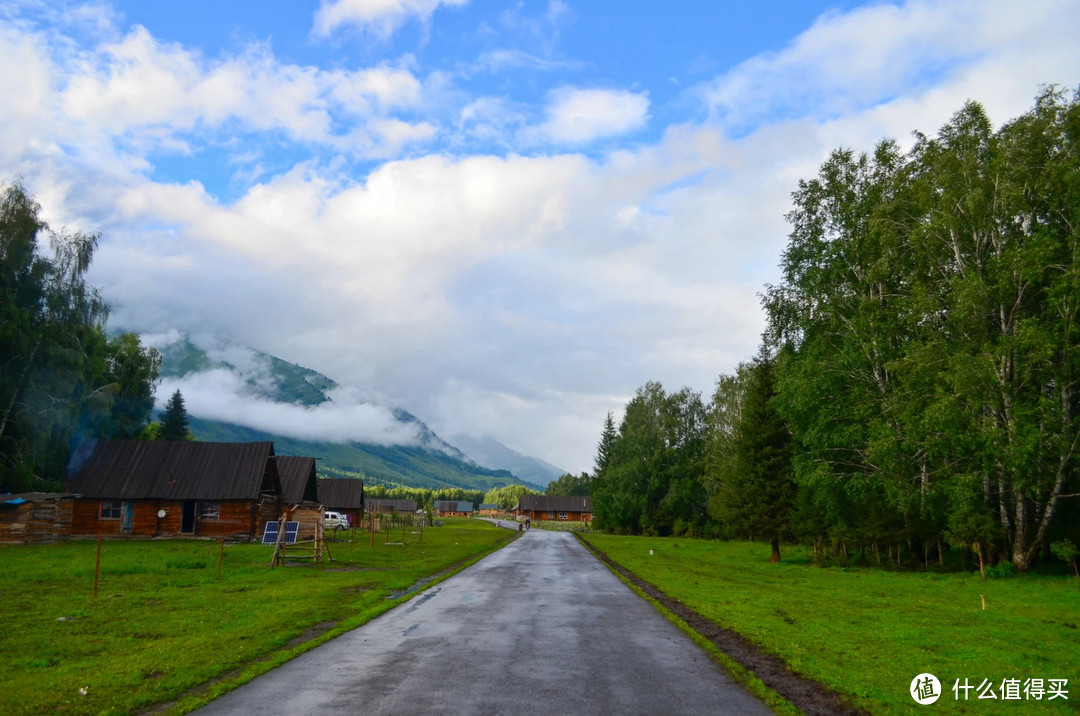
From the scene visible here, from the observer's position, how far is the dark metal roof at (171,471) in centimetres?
4628

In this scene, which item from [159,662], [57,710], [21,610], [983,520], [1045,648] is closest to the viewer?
[57,710]

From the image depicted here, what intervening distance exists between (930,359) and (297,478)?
4879 cm

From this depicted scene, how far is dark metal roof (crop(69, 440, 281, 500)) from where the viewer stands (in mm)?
46281

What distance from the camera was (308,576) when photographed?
25.6m

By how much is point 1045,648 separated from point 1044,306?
22.8m

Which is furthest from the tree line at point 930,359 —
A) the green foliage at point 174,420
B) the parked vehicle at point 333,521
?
the green foliage at point 174,420

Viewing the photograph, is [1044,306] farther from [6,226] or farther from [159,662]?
[6,226]

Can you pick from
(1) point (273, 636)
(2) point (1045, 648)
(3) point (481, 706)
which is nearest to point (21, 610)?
(1) point (273, 636)

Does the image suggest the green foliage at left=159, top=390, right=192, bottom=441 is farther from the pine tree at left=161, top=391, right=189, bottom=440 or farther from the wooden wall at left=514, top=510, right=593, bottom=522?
the wooden wall at left=514, top=510, right=593, bottom=522

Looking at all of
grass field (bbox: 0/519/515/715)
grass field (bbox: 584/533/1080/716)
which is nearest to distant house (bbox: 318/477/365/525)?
grass field (bbox: 0/519/515/715)

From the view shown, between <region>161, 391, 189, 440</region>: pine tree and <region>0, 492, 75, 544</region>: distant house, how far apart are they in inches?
1544

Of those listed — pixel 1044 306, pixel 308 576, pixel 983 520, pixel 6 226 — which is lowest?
pixel 308 576

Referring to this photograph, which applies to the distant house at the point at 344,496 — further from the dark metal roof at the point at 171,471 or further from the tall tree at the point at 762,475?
the tall tree at the point at 762,475

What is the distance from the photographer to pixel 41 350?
4491 cm
